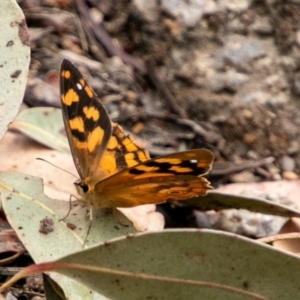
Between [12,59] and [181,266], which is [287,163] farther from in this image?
[181,266]

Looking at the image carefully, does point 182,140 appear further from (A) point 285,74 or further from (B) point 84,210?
(B) point 84,210

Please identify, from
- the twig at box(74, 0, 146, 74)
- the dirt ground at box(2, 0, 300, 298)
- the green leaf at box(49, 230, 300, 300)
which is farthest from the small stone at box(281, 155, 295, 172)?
the green leaf at box(49, 230, 300, 300)

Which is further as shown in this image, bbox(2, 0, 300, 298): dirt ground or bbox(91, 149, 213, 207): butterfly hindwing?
bbox(2, 0, 300, 298): dirt ground

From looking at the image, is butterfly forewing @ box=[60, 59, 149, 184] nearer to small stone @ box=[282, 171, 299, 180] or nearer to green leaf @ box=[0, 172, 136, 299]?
green leaf @ box=[0, 172, 136, 299]

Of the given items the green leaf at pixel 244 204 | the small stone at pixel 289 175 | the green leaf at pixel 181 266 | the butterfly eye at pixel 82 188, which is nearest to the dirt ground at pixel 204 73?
the small stone at pixel 289 175

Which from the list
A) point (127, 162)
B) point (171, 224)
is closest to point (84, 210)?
point (127, 162)

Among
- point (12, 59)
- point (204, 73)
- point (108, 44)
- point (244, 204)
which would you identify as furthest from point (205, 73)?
point (12, 59)

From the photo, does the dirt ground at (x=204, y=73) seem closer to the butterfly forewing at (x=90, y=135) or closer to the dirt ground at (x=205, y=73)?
the dirt ground at (x=205, y=73)

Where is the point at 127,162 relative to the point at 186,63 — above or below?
above

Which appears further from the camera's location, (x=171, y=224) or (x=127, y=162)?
(x=171, y=224)
